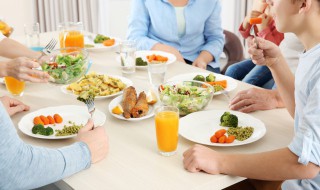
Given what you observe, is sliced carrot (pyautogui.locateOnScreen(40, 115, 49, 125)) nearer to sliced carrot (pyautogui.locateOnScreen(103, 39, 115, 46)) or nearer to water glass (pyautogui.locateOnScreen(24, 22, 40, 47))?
sliced carrot (pyautogui.locateOnScreen(103, 39, 115, 46))

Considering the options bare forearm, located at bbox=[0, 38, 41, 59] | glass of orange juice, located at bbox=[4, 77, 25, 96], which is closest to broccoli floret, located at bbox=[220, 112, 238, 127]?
glass of orange juice, located at bbox=[4, 77, 25, 96]

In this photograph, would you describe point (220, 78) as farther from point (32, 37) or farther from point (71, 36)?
point (32, 37)

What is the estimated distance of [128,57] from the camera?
7.27ft

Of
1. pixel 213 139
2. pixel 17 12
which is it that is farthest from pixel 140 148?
pixel 17 12

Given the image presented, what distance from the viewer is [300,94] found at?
144 cm

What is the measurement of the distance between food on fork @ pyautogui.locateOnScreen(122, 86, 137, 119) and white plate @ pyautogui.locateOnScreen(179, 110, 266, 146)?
0.19 metres

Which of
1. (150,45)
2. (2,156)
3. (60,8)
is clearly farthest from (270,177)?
(60,8)

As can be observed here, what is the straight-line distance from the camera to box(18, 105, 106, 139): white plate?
163cm

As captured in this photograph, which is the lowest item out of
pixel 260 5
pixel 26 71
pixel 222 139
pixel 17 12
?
pixel 17 12

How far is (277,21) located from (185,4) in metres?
1.45

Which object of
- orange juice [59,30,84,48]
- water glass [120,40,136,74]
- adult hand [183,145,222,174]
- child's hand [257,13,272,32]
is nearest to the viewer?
adult hand [183,145,222,174]

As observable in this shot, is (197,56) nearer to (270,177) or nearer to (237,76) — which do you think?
(237,76)

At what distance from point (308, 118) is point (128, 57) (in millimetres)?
1119

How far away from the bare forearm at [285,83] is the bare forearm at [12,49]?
3.87ft
